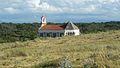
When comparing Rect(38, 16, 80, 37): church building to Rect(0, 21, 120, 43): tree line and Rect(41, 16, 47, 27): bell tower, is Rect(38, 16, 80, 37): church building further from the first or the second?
Rect(41, 16, 47, 27): bell tower

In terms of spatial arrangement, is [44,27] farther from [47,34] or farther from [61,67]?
[61,67]

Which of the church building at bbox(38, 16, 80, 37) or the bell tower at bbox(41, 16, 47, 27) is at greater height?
the bell tower at bbox(41, 16, 47, 27)

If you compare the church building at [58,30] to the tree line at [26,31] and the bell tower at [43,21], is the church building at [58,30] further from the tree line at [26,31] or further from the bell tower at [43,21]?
the bell tower at [43,21]

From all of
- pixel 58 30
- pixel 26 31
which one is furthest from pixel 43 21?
pixel 26 31

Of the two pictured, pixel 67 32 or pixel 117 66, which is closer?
pixel 117 66

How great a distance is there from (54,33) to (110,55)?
58759mm

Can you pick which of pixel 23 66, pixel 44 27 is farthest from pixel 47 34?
pixel 23 66

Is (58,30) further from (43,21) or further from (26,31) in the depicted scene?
(26,31)

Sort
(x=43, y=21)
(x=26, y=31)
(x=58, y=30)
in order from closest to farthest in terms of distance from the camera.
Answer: (x=58, y=30)
(x=43, y=21)
(x=26, y=31)

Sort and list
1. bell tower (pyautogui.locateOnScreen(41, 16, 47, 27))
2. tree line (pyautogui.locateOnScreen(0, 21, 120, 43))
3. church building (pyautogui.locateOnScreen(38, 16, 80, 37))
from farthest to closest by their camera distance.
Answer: bell tower (pyautogui.locateOnScreen(41, 16, 47, 27))
tree line (pyautogui.locateOnScreen(0, 21, 120, 43))
church building (pyautogui.locateOnScreen(38, 16, 80, 37))

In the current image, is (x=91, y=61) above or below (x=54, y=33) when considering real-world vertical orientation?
above

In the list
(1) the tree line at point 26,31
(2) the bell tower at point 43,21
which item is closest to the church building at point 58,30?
(1) the tree line at point 26,31

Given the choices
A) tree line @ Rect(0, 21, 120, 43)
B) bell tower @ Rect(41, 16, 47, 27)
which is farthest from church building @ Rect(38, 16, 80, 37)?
bell tower @ Rect(41, 16, 47, 27)

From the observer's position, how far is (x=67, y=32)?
246ft
